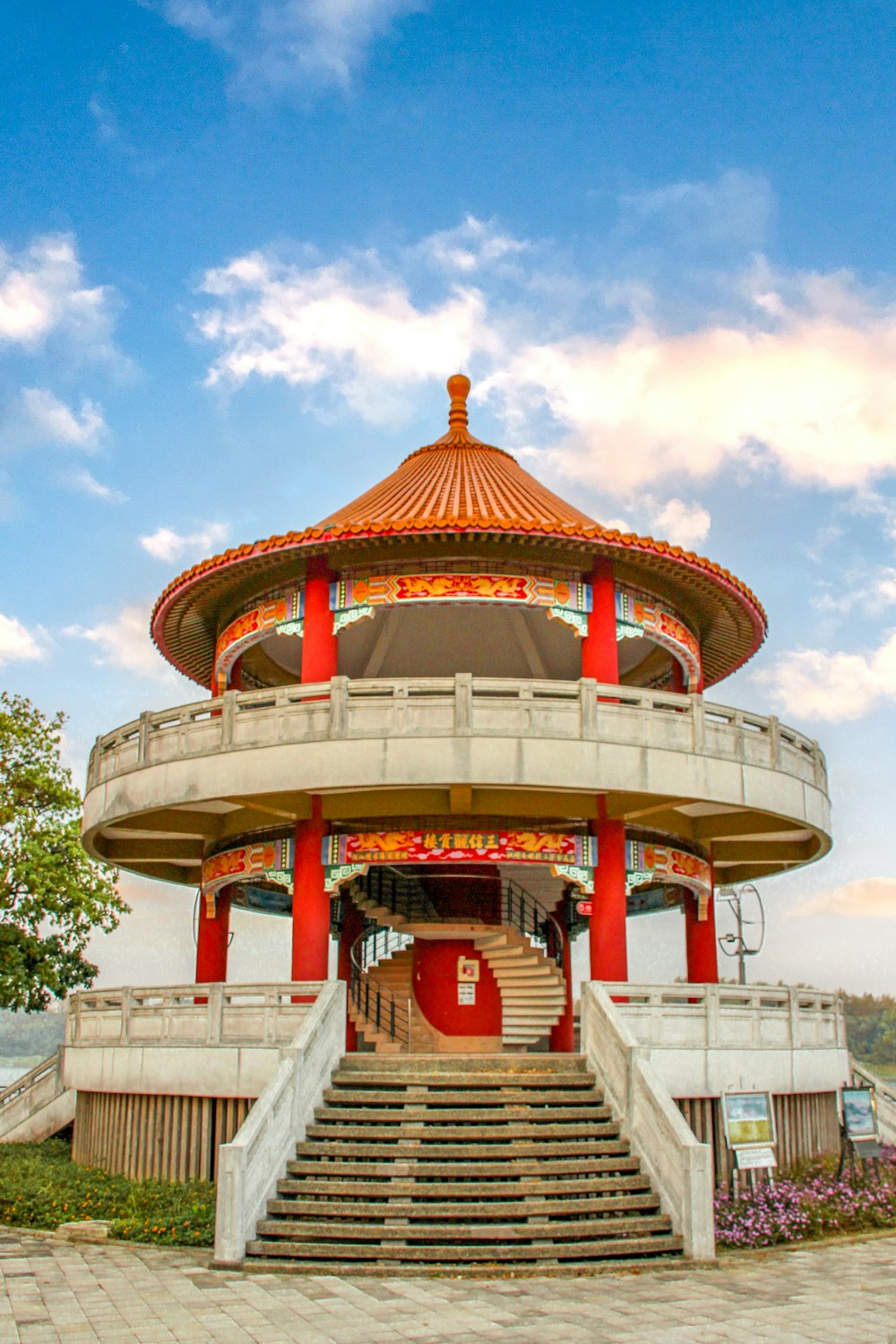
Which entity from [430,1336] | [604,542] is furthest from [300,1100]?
[604,542]

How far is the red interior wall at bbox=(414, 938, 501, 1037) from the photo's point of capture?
79.5ft

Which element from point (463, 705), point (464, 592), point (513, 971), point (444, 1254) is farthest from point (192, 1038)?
point (464, 592)

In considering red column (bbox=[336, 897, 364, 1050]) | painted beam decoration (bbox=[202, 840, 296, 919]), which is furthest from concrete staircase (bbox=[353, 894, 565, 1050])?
painted beam decoration (bbox=[202, 840, 296, 919])

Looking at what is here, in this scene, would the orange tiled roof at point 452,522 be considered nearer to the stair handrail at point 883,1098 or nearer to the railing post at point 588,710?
the railing post at point 588,710

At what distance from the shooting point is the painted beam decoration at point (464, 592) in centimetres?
2255

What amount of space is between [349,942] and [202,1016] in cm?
762

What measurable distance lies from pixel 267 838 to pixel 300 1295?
37.1 feet

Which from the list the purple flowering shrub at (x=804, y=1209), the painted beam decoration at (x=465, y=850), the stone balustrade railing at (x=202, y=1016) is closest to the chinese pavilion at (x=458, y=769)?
the painted beam decoration at (x=465, y=850)

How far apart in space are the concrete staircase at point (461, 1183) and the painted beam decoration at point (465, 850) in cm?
402

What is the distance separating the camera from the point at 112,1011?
20.5 metres

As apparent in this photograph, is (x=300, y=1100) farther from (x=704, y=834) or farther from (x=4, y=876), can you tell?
(x=4, y=876)

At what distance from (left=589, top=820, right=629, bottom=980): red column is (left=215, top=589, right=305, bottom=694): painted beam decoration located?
6.65 m

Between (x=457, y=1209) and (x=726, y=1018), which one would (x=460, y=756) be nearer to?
(x=726, y=1018)

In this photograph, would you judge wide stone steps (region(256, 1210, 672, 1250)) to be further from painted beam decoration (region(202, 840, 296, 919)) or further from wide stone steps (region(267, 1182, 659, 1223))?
painted beam decoration (region(202, 840, 296, 919))
